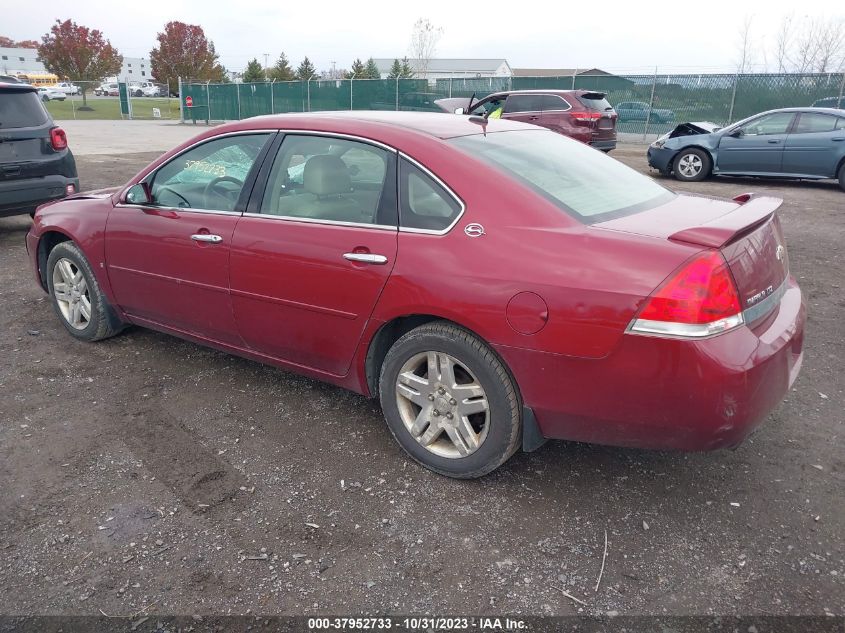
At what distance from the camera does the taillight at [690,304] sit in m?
2.36

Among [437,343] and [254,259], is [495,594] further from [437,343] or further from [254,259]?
[254,259]

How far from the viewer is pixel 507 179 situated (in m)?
2.88

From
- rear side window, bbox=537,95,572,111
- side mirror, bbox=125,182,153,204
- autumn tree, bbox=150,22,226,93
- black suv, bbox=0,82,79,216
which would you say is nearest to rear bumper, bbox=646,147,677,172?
rear side window, bbox=537,95,572,111

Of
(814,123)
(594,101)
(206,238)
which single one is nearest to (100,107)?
(594,101)

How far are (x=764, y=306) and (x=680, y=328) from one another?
54cm

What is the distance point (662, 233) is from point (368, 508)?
1674 mm

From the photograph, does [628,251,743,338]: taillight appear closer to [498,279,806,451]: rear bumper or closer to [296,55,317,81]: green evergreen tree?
[498,279,806,451]: rear bumper

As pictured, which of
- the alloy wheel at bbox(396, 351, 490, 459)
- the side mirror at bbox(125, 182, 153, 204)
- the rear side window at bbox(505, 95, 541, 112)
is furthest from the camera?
the rear side window at bbox(505, 95, 541, 112)

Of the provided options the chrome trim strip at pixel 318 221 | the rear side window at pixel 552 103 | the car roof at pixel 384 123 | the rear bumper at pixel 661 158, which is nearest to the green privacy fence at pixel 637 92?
the rear side window at pixel 552 103

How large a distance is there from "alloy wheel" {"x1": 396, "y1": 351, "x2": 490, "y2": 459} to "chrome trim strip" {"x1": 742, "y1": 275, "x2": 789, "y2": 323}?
1074mm

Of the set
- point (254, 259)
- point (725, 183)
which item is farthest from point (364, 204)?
point (725, 183)

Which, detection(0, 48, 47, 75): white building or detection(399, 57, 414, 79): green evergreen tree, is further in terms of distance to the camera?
detection(0, 48, 47, 75): white building

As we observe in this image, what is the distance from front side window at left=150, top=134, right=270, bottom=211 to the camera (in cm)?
364

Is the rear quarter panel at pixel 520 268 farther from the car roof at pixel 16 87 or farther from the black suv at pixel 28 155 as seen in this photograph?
the car roof at pixel 16 87
